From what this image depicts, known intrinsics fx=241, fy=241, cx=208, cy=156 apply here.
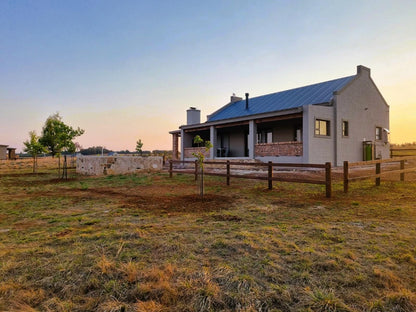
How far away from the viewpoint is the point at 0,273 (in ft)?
8.84

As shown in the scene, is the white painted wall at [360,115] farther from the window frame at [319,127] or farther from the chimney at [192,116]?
the chimney at [192,116]

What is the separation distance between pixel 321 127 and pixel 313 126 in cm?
118

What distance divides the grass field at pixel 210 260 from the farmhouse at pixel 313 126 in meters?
10.8

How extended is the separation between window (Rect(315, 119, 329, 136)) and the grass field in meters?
10.8

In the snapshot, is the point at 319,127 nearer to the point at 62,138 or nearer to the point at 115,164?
the point at 115,164

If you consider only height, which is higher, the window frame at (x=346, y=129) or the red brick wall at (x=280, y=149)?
the window frame at (x=346, y=129)

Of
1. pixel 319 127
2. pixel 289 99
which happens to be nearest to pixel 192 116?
pixel 289 99

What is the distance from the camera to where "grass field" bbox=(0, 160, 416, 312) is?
2.18m

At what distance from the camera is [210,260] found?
2.96m

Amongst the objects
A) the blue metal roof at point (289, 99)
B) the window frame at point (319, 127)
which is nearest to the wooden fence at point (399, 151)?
the blue metal roof at point (289, 99)

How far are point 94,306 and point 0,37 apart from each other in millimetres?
17603

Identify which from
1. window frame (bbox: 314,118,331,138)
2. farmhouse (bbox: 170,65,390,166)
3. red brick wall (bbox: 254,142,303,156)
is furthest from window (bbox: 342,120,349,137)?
red brick wall (bbox: 254,142,303,156)

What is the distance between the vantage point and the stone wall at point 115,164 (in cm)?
1564

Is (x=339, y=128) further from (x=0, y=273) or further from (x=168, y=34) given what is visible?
(x=0, y=273)
